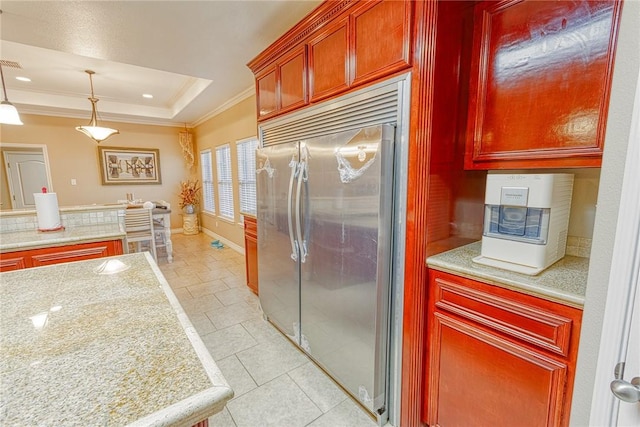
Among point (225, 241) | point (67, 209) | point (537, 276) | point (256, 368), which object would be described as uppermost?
point (67, 209)

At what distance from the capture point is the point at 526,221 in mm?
1232

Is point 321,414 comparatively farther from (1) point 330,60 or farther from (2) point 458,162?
Answer: (1) point 330,60

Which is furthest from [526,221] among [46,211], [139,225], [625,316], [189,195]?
[189,195]

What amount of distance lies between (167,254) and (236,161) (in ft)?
6.50

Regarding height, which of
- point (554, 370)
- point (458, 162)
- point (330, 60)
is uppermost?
point (330, 60)

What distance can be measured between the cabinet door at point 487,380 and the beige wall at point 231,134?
12.2 feet

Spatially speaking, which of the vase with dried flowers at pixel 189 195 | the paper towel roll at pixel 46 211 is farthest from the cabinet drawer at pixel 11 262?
the vase with dried flowers at pixel 189 195

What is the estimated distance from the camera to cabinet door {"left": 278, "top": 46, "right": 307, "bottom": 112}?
6.42 ft

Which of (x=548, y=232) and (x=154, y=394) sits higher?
(x=548, y=232)

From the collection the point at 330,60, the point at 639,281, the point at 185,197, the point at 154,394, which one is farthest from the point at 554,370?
the point at 185,197

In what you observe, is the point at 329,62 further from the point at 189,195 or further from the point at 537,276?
the point at 189,195

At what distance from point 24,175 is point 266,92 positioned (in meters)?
6.60

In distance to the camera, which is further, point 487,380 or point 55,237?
point 55,237

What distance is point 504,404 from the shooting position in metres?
1.15
